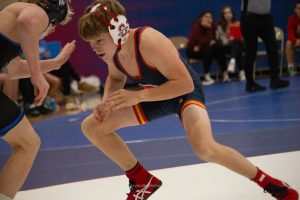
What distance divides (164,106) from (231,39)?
23.2 feet

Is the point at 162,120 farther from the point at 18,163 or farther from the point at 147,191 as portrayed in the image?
the point at 18,163

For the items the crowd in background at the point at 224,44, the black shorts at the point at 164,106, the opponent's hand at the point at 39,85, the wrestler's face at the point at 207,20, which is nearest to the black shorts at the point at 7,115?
the opponent's hand at the point at 39,85

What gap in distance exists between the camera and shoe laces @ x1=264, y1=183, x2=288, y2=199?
2729 millimetres

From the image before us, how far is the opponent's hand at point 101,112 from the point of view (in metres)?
2.75

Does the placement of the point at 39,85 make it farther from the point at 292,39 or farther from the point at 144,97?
the point at 292,39

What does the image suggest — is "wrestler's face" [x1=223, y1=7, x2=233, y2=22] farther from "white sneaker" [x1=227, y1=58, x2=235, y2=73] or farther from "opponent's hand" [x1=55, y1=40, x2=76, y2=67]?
"opponent's hand" [x1=55, y1=40, x2=76, y2=67]

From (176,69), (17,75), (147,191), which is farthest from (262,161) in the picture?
(17,75)

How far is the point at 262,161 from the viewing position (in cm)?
370

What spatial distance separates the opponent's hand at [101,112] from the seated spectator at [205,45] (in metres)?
7.02

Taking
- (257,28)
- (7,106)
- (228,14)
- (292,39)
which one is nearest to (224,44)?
(228,14)

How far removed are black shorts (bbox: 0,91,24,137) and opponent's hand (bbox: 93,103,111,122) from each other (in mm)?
427

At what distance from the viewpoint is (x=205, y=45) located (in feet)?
31.7

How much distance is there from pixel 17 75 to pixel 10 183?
0.67 m

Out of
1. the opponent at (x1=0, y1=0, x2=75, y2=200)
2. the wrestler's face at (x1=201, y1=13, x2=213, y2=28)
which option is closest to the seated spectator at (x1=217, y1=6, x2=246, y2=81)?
the wrestler's face at (x1=201, y1=13, x2=213, y2=28)
